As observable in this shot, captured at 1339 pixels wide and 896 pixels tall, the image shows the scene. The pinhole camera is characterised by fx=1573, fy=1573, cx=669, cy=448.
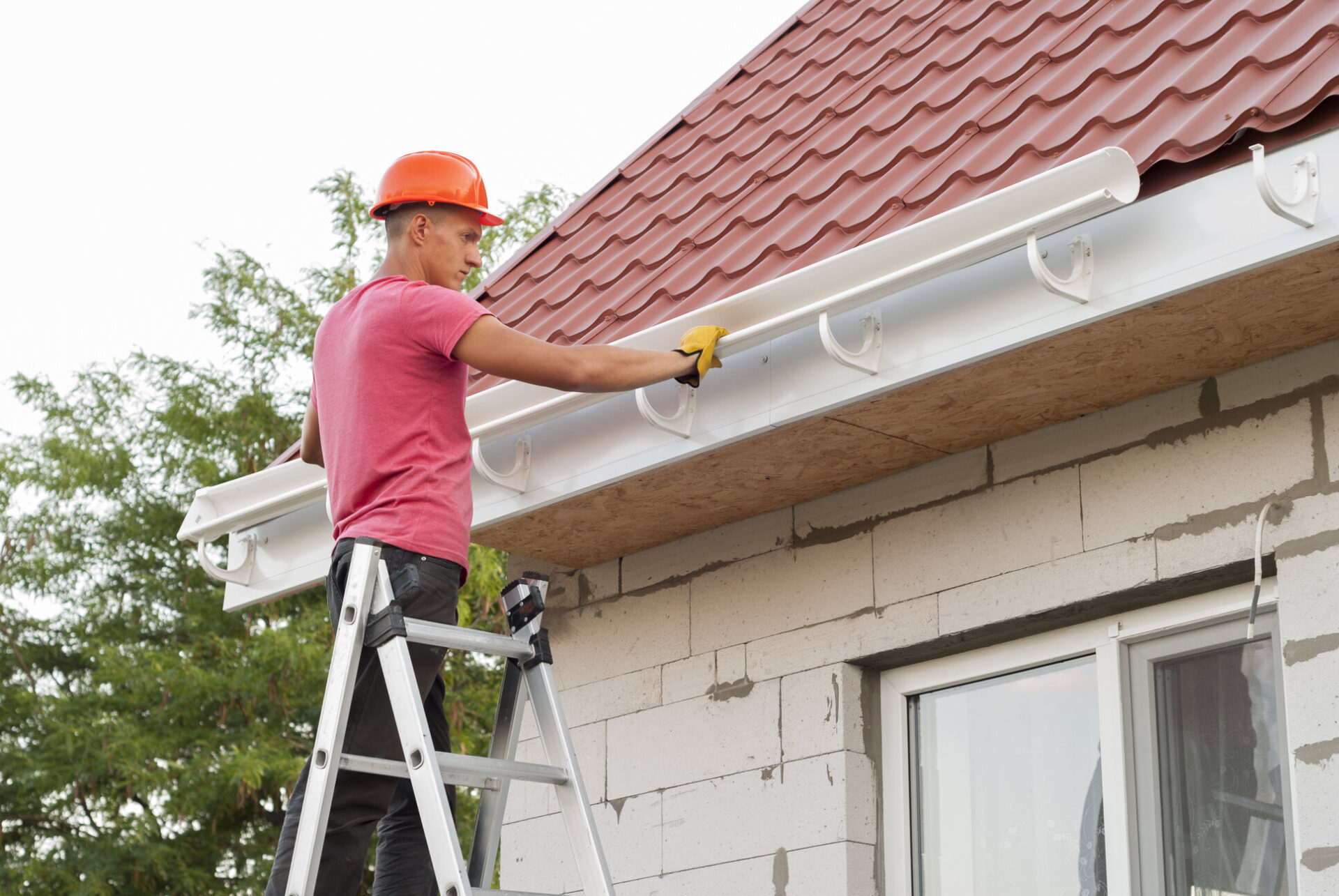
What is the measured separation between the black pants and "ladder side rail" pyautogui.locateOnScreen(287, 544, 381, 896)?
0.06 meters

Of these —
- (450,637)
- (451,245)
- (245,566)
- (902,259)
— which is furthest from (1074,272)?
(245,566)

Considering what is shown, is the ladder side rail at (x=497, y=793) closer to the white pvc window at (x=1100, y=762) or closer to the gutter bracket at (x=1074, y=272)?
the white pvc window at (x=1100, y=762)

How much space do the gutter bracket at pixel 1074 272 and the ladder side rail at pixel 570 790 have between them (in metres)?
1.41

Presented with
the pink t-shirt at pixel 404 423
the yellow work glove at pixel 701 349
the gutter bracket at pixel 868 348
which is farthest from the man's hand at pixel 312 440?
the gutter bracket at pixel 868 348

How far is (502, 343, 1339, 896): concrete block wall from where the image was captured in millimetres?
3709

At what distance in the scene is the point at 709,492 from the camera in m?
4.63

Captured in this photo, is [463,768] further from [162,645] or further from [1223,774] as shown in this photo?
[162,645]

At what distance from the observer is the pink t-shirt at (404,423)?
11.5 ft

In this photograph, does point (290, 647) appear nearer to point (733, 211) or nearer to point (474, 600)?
point (474, 600)

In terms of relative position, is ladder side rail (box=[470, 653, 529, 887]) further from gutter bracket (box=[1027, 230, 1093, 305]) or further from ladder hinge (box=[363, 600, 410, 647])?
gutter bracket (box=[1027, 230, 1093, 305])

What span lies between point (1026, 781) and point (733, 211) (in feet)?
6.57

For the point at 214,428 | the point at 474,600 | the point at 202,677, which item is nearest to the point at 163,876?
the point at 202,677

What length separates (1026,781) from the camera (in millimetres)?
4207

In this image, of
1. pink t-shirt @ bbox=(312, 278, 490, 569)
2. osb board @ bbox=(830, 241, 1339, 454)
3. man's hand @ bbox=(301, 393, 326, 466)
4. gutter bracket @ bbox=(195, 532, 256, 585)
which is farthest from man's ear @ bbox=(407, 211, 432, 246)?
gutter bracket @ bbox=(195, 532, 256, 585)
